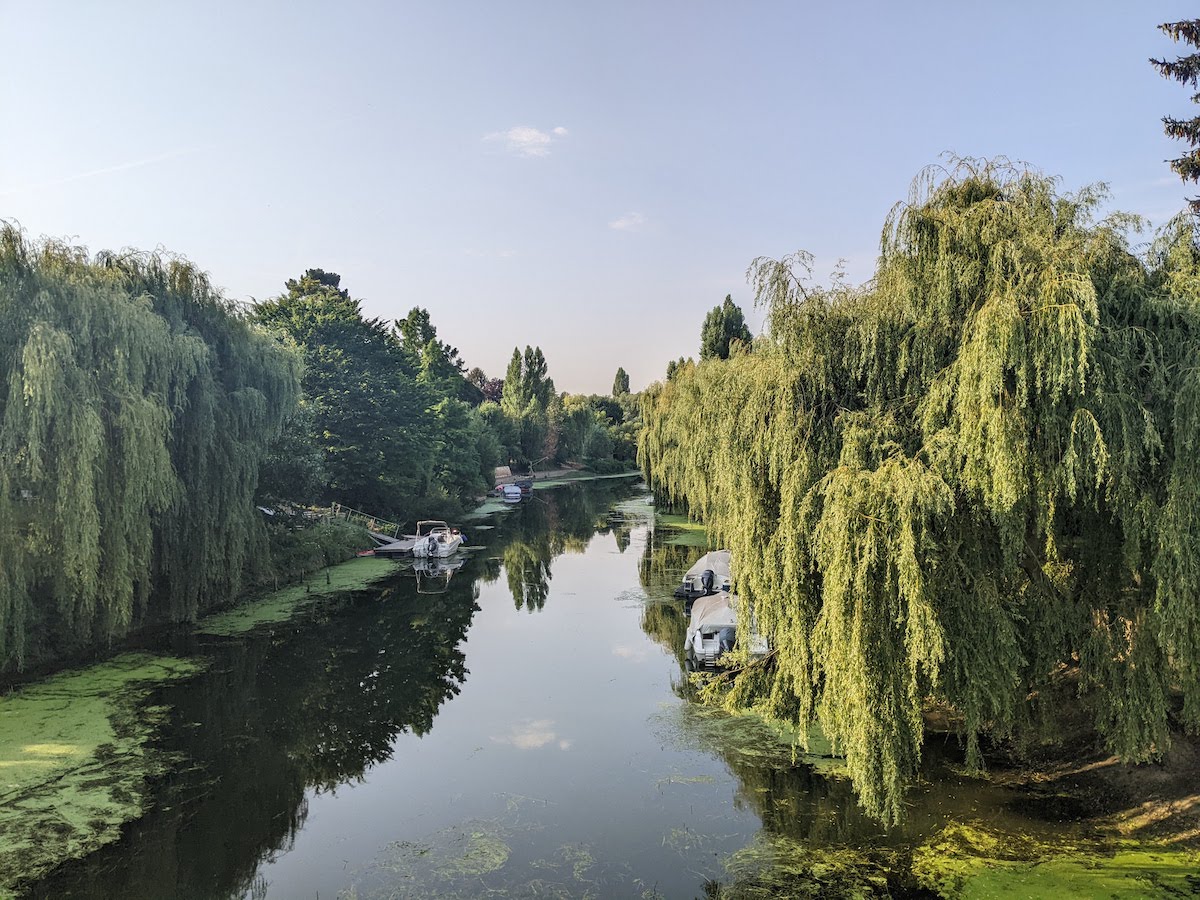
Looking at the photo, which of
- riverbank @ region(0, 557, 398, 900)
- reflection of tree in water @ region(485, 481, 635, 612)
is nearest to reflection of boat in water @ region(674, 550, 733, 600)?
reflection of tree in water @ region(485, 481, 635, 612)

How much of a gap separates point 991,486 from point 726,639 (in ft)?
34.9

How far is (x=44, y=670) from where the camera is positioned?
18.0 meters

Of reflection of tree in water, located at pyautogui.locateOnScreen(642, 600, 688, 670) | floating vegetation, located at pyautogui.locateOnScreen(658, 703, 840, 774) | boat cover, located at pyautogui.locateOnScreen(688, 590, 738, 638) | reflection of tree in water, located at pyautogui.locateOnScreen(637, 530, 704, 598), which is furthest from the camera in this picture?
reflection of tree in water, located at pyautogui.locateOnScreen(637, 530, 704, 598)

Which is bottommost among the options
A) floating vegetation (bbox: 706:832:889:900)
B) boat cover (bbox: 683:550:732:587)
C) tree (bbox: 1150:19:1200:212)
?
floating vegetation (bbox: 706:832:889:900)

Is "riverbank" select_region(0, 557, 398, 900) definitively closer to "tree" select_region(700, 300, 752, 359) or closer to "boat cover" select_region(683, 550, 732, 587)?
"boat cover" select_region(683, 550, 732, 587)

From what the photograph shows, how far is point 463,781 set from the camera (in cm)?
1368

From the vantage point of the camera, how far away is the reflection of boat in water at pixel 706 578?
25.3 metres

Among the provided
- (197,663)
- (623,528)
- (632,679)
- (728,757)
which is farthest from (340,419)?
(728,757)

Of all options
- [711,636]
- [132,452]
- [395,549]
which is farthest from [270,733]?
[395,549]

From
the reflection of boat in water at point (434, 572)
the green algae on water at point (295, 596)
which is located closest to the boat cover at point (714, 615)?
the reflection of boat in water at point (434, 572)

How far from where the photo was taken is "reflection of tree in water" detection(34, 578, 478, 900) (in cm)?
1055

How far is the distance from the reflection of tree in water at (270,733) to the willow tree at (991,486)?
900 centimetres

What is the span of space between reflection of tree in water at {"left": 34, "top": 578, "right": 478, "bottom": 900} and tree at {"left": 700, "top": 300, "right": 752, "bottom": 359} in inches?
1257

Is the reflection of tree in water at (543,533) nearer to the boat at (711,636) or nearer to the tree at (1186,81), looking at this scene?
the boat at (711,636)
